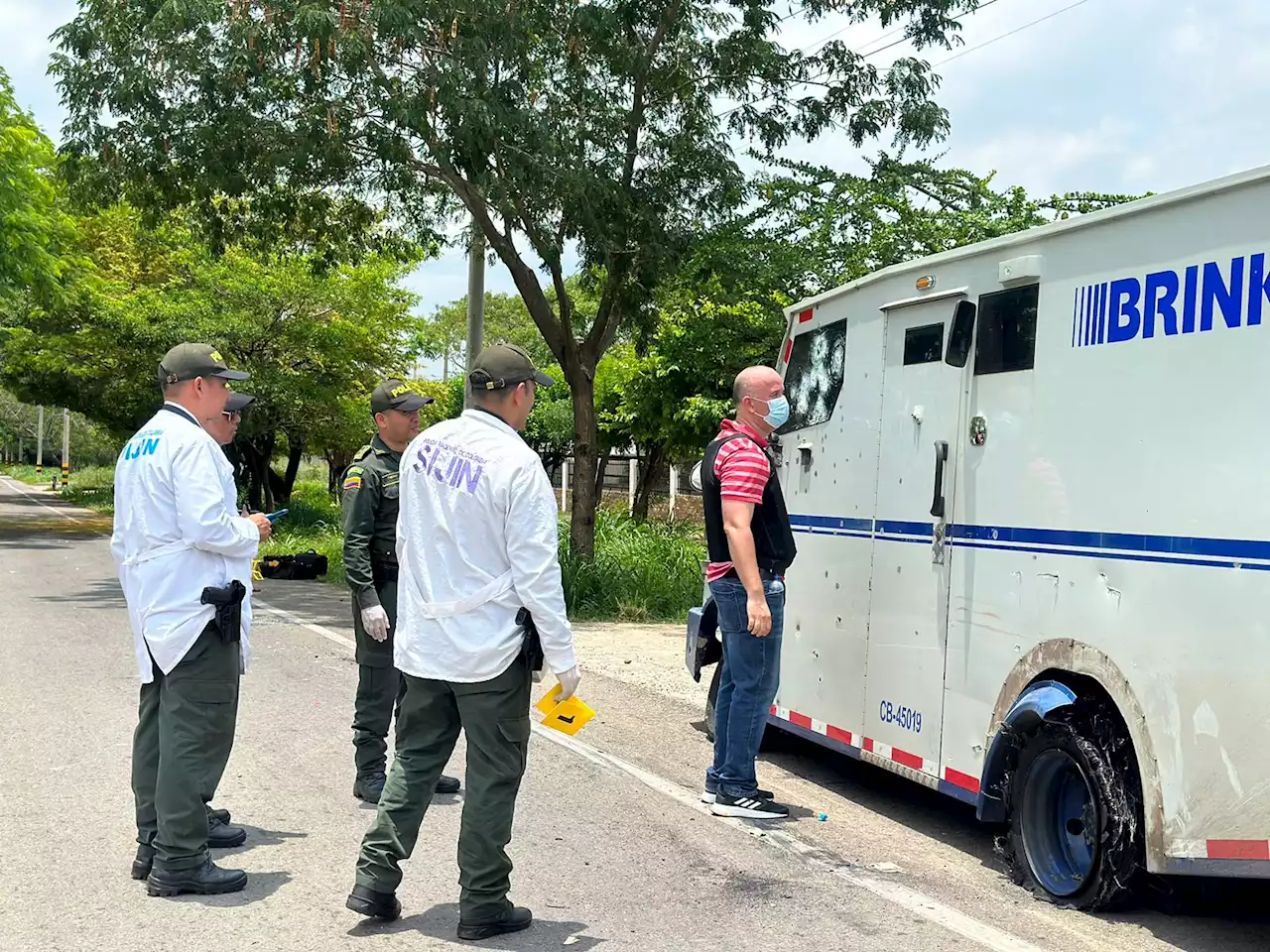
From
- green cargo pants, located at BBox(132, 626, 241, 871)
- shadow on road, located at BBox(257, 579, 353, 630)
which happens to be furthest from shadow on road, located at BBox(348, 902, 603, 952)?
shadow on road, located at BBox(257, 579, 353, 630)

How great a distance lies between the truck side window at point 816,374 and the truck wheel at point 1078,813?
2452mm

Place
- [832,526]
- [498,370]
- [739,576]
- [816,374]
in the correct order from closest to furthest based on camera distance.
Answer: [498,370], [739,576], [832,526], [816,374]

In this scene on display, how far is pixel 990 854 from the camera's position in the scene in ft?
19.5

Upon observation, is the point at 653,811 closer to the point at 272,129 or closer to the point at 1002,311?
the point at 1002,311

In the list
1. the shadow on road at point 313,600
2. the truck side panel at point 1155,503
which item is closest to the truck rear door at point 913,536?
the truck side panel at point 1155,503

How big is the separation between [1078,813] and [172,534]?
3686mm

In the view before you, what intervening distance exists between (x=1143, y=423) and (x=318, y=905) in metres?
3.50

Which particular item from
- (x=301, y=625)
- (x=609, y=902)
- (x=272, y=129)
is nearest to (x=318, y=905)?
(x=609, y=902)

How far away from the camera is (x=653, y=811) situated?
251 inches

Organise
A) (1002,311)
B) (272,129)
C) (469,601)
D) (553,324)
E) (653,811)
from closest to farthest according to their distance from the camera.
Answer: (469,601), (1002,311), (653,811), (272,129), (553,324)

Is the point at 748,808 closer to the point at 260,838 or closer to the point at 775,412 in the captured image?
the point at 775,412

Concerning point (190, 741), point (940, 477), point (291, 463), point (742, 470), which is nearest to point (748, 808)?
point (742, 470)

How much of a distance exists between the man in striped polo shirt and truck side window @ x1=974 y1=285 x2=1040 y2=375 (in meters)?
1.07

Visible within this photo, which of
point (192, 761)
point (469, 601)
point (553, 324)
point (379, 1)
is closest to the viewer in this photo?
point (469, 601)
